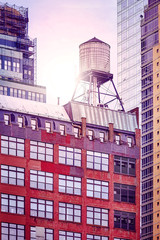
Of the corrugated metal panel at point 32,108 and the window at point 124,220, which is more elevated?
the corrugated metal panel at point 32,108

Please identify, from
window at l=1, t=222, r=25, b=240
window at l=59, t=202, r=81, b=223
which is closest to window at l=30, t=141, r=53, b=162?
window at l=59, t=202, r=81, b=223

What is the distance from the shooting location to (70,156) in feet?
442

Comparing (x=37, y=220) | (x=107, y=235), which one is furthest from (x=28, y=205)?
(x=107, y=235)

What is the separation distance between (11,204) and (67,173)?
10.7m

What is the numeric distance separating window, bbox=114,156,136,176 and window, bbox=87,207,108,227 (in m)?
6.93

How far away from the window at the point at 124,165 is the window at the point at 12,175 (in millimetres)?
16281

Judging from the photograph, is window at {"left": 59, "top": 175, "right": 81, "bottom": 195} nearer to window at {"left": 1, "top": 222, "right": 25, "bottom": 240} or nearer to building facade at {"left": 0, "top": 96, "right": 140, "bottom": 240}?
building facade at {"left": 0, "top": 96, "right": 140, "bottom": 240}

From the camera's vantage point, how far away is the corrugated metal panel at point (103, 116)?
140 meters

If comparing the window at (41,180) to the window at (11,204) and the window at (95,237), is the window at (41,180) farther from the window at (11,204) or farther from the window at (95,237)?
the window at (95,237)

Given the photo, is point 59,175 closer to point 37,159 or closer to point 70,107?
point 37,159

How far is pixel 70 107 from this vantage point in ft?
461

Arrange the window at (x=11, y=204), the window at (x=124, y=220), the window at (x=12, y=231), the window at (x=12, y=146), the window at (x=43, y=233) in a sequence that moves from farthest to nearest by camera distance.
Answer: the window at (x=124, y=220) → the window at (x=12, y=146) → the window at (x=43, y=233) → the window at (x=11, y=204) → the window at (x=12, y=231)

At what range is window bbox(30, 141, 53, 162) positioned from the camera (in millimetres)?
131363

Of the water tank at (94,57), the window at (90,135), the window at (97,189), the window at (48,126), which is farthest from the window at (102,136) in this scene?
the water tank at (94,57)
